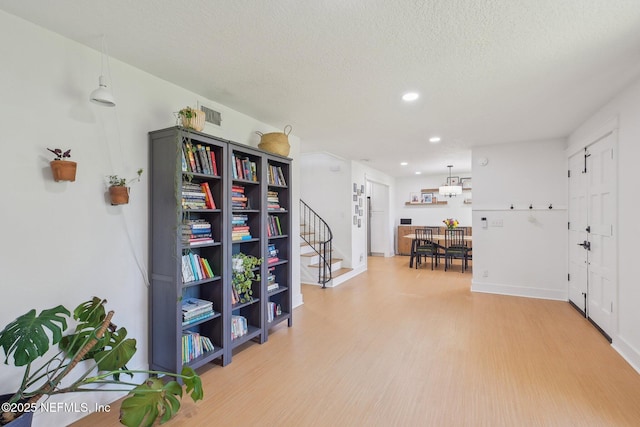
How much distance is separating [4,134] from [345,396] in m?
2.74

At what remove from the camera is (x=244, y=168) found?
3.04 meters

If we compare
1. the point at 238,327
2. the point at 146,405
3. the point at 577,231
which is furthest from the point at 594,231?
the point at 146,405

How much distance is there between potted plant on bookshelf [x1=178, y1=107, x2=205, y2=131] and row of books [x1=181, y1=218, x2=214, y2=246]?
2.49 feet

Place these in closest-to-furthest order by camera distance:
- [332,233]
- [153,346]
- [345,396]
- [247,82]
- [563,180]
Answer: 1. [345,396]
2. [153,346]
3. [247,82]
4. [563,180]
5. [332,233]

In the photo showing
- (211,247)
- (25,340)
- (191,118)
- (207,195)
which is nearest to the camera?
(25,340)

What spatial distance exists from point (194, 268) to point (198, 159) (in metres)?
0.92

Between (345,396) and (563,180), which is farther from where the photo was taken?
(563,180)

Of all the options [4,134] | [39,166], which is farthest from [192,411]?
[4,134]

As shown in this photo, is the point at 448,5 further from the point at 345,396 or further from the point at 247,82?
the point at 345,396

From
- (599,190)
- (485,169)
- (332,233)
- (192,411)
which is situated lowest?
(192,411)

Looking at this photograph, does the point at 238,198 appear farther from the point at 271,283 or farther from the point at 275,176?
the point at 271,283

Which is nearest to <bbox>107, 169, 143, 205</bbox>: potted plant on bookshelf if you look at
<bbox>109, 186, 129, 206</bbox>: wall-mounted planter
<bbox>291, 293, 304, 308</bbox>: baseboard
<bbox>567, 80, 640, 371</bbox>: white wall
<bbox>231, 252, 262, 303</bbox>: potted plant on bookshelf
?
<bbox>109, 186, 129, 206</bbox>: wall-mounted planter

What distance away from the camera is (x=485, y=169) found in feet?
16.7

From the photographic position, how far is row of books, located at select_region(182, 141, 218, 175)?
7.95 ft
